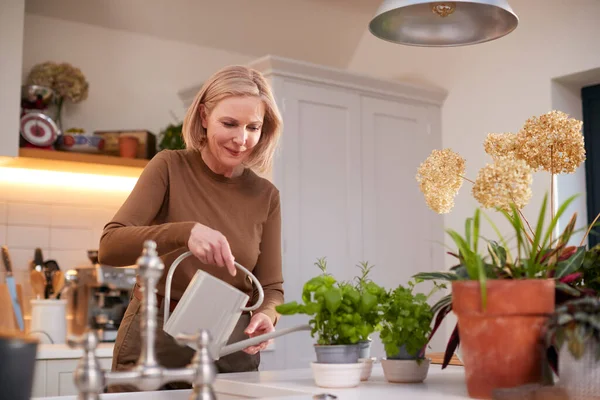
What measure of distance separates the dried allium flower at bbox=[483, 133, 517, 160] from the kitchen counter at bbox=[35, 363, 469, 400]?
41 cm

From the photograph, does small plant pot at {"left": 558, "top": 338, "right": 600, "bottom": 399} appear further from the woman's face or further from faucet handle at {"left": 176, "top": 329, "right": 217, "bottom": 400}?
the woman's face

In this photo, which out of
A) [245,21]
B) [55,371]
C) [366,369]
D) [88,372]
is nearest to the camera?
[88,372]

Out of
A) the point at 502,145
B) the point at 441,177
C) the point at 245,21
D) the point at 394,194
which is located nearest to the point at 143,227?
the point at 441,177

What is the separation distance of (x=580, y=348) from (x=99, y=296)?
249cm

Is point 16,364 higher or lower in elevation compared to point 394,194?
lower

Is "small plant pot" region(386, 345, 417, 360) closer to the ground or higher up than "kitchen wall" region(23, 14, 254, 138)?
closer to the ground

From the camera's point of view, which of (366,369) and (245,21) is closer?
(366,369)

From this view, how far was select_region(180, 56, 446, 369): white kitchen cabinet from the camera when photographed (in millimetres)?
3270

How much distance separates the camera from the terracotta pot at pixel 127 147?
331 cm

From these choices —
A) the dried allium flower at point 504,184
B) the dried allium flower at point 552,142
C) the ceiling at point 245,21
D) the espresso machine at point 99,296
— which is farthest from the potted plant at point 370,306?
the ceiling at point 245,21

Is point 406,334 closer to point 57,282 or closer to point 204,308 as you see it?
point 204,308

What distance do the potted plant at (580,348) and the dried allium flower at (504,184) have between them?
19cm

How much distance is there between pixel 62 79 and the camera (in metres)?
3.34

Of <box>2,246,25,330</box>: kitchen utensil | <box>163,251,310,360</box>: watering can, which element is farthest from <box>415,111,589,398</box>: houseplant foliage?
<box>2,246,25,330</box>: kitchen utensil
